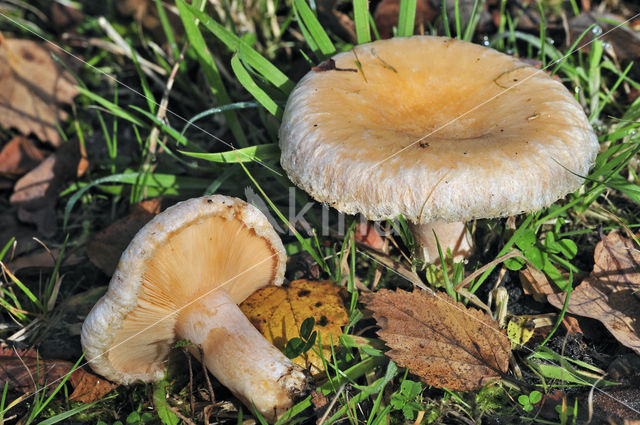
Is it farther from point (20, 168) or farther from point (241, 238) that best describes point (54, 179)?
point (241, 238)

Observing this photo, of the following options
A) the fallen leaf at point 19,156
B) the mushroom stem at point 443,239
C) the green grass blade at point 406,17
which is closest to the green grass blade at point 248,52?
the green grass blade at point 406,17

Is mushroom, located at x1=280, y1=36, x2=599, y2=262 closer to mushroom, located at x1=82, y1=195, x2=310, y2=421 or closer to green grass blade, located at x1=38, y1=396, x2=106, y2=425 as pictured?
mushroom, located at x1=82, y1=195, x2=310, y2=421

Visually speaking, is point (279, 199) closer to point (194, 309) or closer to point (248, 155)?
point (248, 155)

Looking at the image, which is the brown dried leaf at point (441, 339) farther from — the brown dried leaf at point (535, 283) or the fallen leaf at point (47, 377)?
the fallen leaf at point (47, 377)

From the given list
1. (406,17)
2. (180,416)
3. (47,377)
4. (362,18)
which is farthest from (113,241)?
(406,17)

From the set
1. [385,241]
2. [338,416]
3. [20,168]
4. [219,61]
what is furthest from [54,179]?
[338,416]

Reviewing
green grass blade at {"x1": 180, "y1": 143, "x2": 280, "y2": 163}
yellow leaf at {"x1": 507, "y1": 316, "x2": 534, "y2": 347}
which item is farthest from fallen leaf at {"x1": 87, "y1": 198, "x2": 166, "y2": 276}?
yellow leaf at {"x1": 507, "y1": 316, "x2": 534, "y2": 347}

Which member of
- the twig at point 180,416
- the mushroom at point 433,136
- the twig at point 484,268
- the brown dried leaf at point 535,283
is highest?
the mushroom at point 433,136
